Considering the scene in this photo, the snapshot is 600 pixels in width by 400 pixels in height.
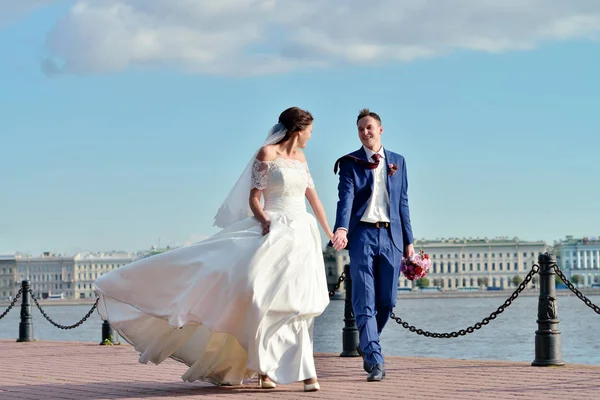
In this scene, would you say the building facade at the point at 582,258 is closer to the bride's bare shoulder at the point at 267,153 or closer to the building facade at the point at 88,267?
the building facade at the point at 88,267

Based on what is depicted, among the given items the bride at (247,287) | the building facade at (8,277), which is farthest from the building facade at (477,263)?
the bride at (247,287)

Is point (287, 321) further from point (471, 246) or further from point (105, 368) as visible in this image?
point (471, 246)

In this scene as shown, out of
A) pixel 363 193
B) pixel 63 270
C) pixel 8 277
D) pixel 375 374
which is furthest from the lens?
pixel 8 277

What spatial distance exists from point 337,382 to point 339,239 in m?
0.97

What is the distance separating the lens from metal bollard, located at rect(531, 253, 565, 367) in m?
8.31

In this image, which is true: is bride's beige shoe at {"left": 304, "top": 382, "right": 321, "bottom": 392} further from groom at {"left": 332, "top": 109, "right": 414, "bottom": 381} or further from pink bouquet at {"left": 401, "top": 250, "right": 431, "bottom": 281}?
pink bouquet at {"left": 401, "top": 250, "right": 431, "bottom": 281}

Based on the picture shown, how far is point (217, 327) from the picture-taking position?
6523 mm

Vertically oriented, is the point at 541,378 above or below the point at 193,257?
below

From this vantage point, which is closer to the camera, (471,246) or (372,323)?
(372,323)

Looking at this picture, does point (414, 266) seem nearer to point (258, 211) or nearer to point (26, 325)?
point (258, 211)

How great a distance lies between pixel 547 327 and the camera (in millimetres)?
8438

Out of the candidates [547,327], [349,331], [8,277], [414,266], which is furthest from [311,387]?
[8,277]

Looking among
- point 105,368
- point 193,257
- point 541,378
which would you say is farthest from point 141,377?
point 541,378

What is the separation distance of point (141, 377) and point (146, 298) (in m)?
1.38
